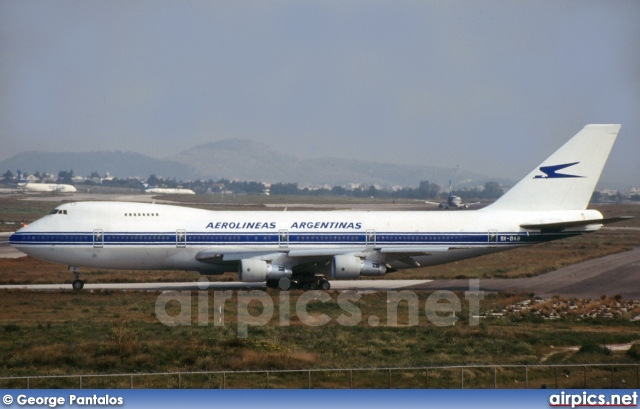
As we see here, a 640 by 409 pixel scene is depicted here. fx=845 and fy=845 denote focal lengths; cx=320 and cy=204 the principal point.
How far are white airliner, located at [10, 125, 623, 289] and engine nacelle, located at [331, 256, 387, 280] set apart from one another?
58mm

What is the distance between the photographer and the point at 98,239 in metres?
45.8

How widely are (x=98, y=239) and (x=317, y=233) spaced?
1205 cm

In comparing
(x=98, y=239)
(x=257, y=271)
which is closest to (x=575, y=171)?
(x=257, y=271)

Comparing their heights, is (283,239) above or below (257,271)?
above

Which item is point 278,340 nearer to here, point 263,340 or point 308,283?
point 263,340

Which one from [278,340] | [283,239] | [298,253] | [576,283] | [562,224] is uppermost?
[562,224]

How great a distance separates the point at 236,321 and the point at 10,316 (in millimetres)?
10033

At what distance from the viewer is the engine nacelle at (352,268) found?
4553 centimetres

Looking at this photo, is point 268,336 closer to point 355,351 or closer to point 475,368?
point 355,351

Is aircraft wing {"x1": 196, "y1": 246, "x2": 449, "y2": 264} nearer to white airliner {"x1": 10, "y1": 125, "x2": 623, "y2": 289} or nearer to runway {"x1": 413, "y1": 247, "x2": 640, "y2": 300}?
white airliner {"x1": 10, "y1": 125, "x2": 623, "y2": 289}

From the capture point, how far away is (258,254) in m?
46.7

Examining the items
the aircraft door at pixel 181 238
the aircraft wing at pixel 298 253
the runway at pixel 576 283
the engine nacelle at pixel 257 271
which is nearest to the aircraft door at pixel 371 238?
the aircraft wing at pixel 298 253

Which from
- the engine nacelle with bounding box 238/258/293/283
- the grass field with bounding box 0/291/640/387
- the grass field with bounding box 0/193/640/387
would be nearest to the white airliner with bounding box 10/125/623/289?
the engine nacelle with bounding box 238/258/293/283

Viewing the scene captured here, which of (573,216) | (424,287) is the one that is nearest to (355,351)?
(424,287)
